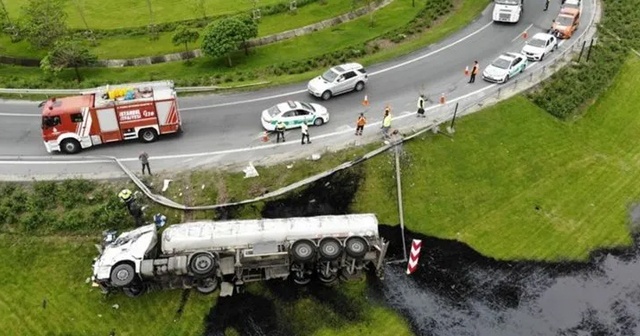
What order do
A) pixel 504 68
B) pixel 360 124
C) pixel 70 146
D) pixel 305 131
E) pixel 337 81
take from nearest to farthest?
pixel 70 146 → pixel 305 131 → pixel 360 124 → pixel 337 81 → pixel 504 68

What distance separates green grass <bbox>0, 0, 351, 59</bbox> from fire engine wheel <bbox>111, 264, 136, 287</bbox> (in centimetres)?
2825

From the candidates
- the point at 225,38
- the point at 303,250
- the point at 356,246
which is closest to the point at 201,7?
the point at 225,38

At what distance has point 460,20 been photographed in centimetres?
4875

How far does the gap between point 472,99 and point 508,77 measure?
403 centimetres

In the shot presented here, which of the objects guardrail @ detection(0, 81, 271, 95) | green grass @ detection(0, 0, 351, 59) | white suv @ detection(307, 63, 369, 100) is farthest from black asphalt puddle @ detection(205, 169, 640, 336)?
green grass @ detection(0, 0, 351, 59)

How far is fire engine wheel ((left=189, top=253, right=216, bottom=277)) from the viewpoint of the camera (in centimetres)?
2189

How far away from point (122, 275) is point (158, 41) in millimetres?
31512

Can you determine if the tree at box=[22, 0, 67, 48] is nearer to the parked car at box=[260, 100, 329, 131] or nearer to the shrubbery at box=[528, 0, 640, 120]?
the parked car at box=[260, 100, 329, 131]

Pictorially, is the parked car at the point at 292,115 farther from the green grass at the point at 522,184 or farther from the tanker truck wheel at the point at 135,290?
the tanker truck wheel at the point at 135,290

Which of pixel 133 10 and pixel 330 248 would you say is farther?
pixel 133 10

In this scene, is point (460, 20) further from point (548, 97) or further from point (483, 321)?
point (483, 321)

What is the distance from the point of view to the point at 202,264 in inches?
870

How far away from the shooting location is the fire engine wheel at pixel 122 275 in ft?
71.3

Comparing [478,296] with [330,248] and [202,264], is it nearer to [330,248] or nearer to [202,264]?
[330,248]
